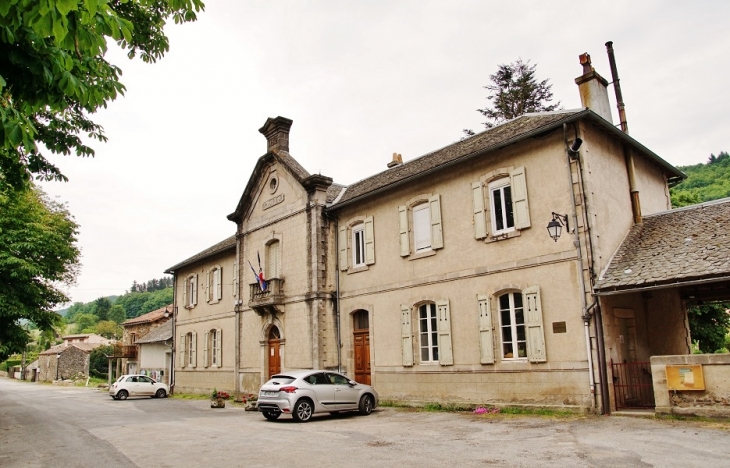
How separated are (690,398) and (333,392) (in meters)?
8.68

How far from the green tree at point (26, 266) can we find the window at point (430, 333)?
50.9 feet

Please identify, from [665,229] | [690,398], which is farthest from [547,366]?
[665,229]

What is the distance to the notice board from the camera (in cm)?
1145

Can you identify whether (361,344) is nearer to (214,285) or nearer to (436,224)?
(436,224)

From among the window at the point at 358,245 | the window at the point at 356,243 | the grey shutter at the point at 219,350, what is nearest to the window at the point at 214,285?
the grey shutter at the point at 219,350

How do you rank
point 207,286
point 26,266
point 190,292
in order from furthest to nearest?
point 190,292 → point 207,286 → point 26,266

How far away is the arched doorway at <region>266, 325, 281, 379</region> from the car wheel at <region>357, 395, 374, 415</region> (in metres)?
6.89

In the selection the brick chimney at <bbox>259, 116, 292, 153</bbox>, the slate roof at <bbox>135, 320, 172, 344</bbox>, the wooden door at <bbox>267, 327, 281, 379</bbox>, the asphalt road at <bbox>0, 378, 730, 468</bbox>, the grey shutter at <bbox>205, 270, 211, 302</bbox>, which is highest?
the brick chimney at <bbox>259, 116, 292, 153</bbox>

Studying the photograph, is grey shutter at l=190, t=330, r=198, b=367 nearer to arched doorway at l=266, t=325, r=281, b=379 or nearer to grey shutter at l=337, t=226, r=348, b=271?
arched doorway at l=266, t=325, r=281, b=379

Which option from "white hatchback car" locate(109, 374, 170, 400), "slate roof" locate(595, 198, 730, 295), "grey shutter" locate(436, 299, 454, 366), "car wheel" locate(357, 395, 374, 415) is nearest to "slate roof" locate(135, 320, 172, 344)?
"white hatchback car" locate(109, 374, 170, 400)

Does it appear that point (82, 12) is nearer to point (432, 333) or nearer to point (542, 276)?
point (542, 276)

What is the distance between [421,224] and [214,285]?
1487 centimetres

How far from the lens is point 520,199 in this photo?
596 inches

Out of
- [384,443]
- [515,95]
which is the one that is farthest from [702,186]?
[384,443]
